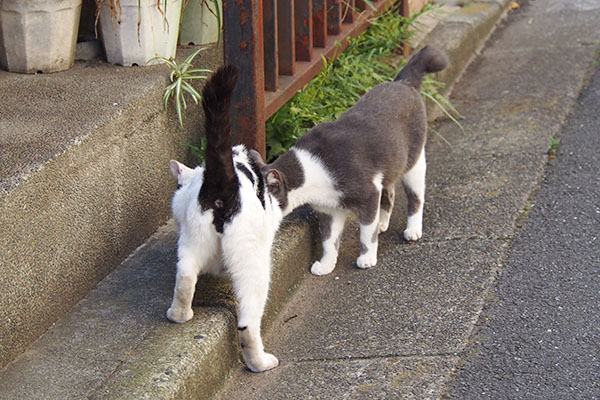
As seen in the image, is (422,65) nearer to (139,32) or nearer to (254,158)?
(254,158)

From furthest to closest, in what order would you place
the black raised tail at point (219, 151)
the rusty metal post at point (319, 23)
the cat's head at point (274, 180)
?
the rusty metal post at point (319, 23), the cat's head at point (274, 180), the black raised tail at point (219, 151)

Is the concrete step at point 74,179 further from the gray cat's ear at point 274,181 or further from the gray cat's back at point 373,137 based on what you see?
the gray cat's back at point 373,137

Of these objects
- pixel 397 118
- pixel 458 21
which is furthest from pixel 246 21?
pixel 458 21

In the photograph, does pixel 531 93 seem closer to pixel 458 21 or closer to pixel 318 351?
pixel 458 21

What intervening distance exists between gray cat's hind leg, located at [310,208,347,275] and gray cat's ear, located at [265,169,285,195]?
1.09 feet

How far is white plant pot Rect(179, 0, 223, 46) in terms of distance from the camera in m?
3.89

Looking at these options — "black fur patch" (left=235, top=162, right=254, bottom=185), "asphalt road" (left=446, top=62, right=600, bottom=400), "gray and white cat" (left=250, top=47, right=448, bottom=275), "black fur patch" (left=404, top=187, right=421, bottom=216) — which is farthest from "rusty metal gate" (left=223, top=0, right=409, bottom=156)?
"asphalt road" (left=446, top=62, right=600, bottom=400)

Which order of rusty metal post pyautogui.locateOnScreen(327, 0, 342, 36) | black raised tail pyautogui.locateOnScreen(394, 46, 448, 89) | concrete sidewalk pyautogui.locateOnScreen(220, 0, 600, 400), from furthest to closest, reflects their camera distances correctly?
1. rusty metal post pyautogui.locateOnScreen(327, 0, 342, 36)
2. black raised tail pyautogui.locateOnScreen(394, 46, 448, 89)
3. concrete sidewalk pyautogui.locateOnScreen(220, 0, 600, 400)

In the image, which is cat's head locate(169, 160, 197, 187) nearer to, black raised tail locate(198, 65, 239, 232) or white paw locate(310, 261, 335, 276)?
black raised tail locate(198, 65, 239, 232)

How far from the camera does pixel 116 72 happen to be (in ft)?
11.8

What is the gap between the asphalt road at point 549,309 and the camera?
2562 mm

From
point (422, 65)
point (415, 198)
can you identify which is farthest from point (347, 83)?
point (415, 198)

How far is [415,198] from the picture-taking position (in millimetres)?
3707

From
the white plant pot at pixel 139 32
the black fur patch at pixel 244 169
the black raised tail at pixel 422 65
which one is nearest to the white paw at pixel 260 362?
the black fur patch at pixel 244 169
